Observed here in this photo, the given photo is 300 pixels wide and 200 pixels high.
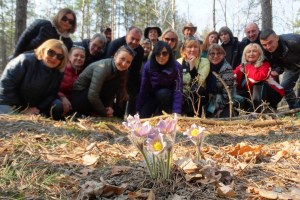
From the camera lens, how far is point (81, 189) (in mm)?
1667

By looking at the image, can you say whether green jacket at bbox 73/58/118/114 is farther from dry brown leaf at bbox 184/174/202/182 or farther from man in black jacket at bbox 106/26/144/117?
dry brown leaf at bbox 184/174/202/182

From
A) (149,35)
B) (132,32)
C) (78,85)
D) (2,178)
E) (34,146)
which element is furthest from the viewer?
(149,35)

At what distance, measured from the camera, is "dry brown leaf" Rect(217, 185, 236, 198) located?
5.27 feet

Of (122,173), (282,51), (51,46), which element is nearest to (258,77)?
(282,51)

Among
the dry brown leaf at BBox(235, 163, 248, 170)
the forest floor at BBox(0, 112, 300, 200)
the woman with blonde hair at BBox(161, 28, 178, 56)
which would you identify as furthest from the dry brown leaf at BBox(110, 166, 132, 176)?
the woman with blonde hair at BBox(161, 28, 178, 56)

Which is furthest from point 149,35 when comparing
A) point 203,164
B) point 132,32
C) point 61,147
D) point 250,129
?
point 203,164

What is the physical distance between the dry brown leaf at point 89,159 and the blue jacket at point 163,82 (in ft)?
9.94

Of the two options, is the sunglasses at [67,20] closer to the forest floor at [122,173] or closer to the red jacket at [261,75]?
the forest floor at [122,173]

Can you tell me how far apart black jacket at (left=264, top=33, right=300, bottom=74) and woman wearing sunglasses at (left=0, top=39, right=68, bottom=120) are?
12.7ft

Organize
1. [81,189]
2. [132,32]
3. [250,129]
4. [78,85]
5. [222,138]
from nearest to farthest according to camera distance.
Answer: [81,189] < [222,138] < [250,129] < [78,85] < [132,32]

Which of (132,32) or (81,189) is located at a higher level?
(132,32)

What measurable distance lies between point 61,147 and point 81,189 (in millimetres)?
989

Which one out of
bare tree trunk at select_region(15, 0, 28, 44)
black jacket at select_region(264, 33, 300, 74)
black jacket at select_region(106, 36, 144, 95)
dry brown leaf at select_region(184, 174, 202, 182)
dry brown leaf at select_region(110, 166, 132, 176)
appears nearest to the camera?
dry brown leaf at select_region(184, 174, 202, 182)

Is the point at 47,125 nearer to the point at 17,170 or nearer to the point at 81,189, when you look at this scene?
the point at 17,170
